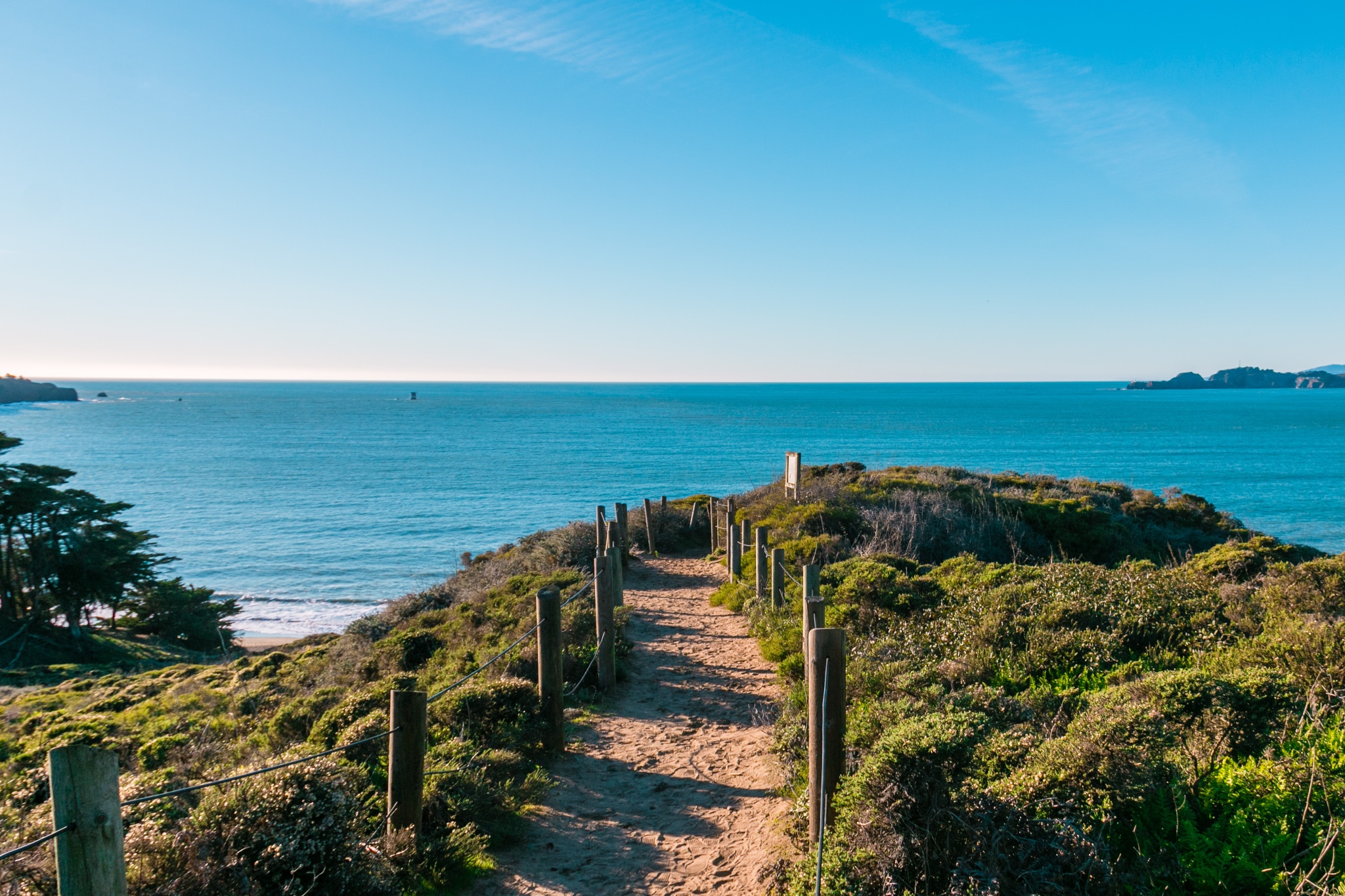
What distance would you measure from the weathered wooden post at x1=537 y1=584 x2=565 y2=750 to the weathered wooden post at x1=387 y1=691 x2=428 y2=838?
6.47 ft

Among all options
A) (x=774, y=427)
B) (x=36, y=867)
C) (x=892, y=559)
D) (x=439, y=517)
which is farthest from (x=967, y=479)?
(x=774, y=427)

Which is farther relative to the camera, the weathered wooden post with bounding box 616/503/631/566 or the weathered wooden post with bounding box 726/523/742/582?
the weathered wooden post with bounding box 616/503/631/566

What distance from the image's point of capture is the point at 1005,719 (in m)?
5.70

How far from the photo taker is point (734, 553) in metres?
14.5

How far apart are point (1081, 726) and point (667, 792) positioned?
317cm

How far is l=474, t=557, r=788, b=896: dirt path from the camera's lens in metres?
4.90

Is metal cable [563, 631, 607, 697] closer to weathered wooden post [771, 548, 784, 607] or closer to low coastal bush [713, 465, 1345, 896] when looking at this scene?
low coastal bush [713, 465, 1345, 896]

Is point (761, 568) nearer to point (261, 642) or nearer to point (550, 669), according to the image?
point (550, 669)

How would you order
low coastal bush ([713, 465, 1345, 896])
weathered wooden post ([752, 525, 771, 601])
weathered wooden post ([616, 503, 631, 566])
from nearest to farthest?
1. low coastal bush ([713, 465, 1345, 896])
2. weathered wooden post ([752, 525, 771, 601])
3. weathered wooden post ([616, 503, 631, 566])

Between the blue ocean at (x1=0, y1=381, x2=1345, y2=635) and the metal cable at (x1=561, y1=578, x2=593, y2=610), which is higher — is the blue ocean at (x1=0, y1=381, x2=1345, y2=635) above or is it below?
below

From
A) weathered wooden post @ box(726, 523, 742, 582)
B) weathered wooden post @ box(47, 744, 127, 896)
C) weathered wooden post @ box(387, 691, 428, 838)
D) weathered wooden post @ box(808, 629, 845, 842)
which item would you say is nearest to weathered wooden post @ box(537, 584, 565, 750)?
weathered wooden post @ box(387, 691, 428, 838)

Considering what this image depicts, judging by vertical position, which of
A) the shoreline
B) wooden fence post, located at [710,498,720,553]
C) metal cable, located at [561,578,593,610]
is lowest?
the shoreline

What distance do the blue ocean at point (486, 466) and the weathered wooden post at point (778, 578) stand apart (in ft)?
56.5

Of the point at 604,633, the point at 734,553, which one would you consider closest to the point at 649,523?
the point at 734,553
